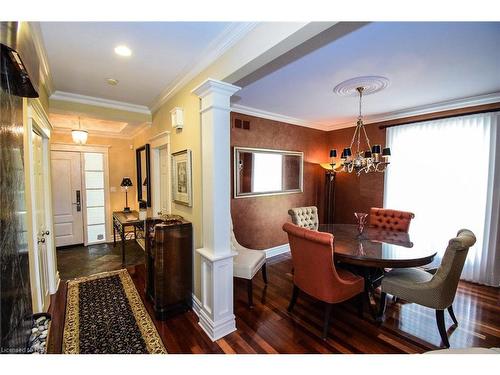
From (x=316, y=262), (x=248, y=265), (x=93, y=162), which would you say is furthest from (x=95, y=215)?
(x=316, y=262)

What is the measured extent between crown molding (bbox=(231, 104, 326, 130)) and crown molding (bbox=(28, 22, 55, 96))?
6.96 feet

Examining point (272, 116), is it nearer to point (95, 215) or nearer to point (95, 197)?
point (95, 197)

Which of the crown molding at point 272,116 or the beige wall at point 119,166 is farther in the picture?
the beige wall at point 119,166

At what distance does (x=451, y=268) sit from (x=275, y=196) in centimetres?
264

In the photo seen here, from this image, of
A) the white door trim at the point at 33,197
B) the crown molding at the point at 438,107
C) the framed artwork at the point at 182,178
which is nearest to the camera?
the white door trim at the point at 33,197

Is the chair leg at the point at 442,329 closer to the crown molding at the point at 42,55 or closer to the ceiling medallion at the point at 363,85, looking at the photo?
the ceiling medallion at the point at 363,85

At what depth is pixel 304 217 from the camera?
3582 millimetres

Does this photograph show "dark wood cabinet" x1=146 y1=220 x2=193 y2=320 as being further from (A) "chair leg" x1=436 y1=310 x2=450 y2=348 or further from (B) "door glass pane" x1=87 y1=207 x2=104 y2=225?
(B) "door glass pane" x1=87 y1=207 x2=104 y2=225

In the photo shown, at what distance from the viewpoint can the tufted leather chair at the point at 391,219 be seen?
3.17m

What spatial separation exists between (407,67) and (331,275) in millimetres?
2149

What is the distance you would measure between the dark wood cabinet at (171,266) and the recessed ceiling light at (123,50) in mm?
1592

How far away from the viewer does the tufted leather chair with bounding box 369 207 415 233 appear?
10.4 ft

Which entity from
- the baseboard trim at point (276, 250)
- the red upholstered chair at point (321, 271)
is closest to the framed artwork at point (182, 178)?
the red upholstered chair at point (321, 271)

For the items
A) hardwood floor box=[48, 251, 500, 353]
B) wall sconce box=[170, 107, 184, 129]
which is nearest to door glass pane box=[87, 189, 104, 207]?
hardwood floor box=[48, 251, 500, 353]
